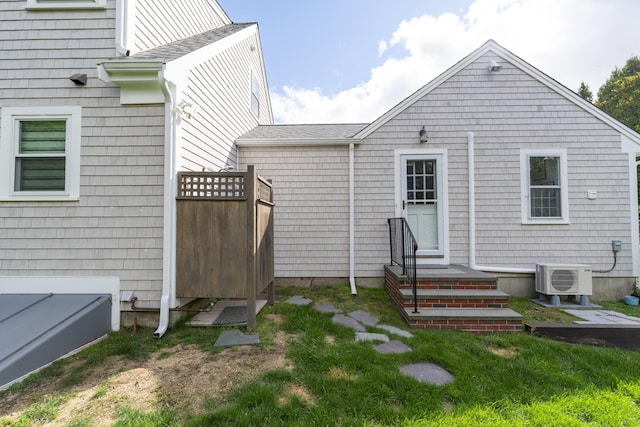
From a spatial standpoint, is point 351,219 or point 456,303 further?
point 351,219

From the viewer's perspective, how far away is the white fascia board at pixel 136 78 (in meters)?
3.11

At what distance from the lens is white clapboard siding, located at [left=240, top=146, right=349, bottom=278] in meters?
5.38

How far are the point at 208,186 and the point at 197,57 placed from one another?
2065mm

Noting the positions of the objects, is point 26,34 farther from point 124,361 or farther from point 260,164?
point 124,361

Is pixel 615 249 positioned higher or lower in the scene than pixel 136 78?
lower

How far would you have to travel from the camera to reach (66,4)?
11.3 feet

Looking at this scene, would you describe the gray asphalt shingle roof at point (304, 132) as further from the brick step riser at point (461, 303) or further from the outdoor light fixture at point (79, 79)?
the brick step riser at point (461, 303)

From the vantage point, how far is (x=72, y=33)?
11.4 ft

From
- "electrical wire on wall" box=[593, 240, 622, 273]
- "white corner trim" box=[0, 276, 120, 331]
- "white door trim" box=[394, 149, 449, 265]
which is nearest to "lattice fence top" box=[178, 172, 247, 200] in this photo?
"white corner trim" box=[0, 276, 120, 331]

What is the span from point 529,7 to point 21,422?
1009 cm

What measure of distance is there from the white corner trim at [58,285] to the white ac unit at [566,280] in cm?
669

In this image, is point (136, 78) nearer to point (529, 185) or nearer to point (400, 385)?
point (400, 385)

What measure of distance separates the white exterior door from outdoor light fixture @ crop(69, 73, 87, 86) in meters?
5.10

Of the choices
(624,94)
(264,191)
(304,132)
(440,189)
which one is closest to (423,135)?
(440,189)
